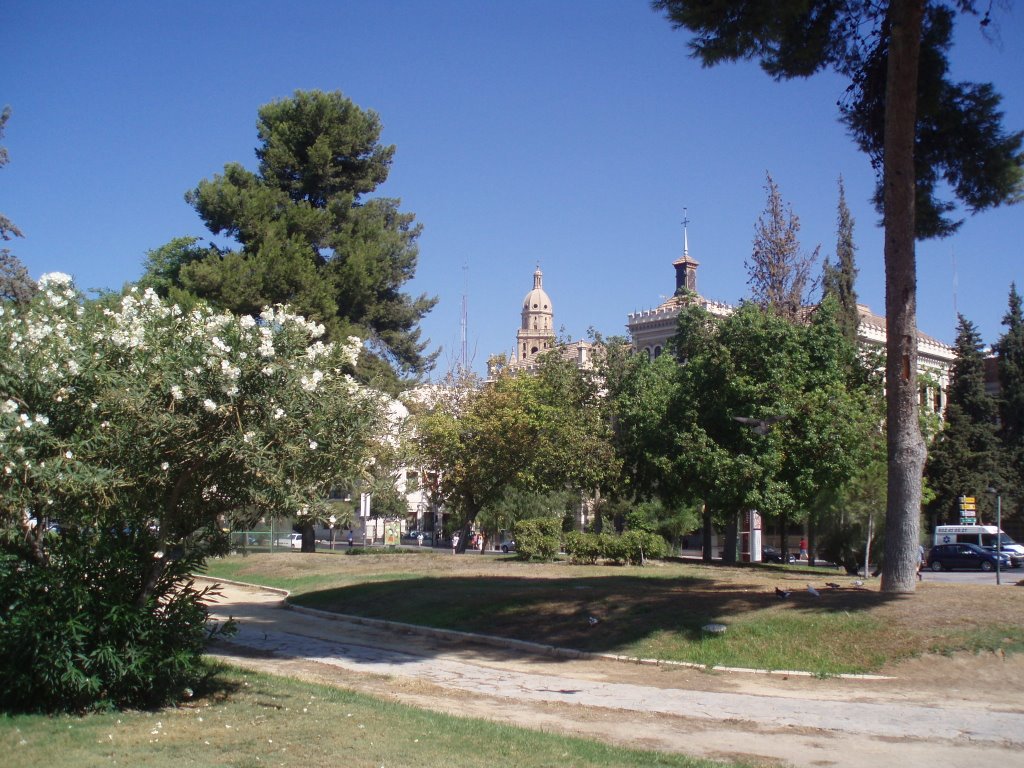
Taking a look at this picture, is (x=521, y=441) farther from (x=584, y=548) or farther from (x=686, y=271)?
(x=686, y=271)

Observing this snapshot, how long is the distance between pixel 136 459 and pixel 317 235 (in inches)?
990

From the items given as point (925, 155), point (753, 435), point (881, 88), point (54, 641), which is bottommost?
point (54, 641)

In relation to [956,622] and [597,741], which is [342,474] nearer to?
[597,741]

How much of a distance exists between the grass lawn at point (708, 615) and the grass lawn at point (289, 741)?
559cm

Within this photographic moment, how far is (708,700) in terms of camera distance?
37.1 ft

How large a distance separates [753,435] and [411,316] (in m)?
14.8

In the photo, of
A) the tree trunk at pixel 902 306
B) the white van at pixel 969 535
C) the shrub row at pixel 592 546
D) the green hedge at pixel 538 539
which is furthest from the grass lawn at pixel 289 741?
the white van at pixel 969 535

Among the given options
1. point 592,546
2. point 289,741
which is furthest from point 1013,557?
point 289,741

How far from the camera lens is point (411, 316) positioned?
37469 mm

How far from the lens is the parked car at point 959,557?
42656 mm

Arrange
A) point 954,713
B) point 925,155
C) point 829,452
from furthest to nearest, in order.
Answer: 1. point 829,452
2. point 925,155
3. point 954,713

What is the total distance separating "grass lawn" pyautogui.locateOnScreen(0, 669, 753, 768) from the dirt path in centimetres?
110

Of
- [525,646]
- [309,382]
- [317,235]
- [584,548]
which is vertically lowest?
[525,646]

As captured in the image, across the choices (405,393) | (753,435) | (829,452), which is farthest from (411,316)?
(829,452)
